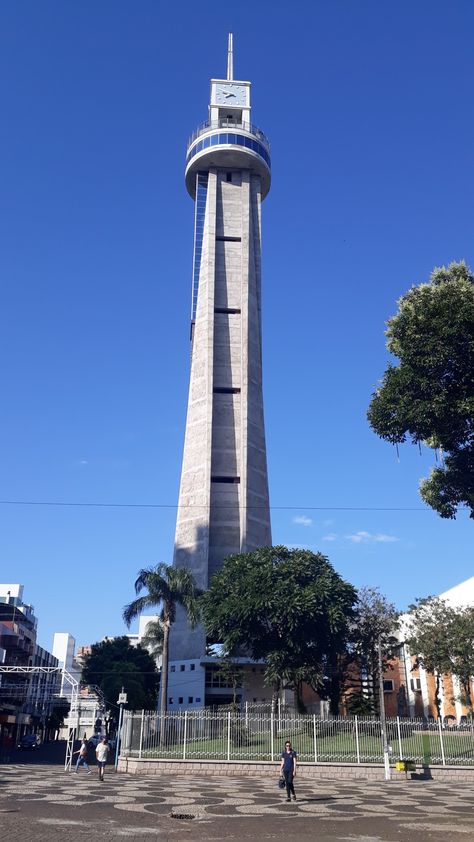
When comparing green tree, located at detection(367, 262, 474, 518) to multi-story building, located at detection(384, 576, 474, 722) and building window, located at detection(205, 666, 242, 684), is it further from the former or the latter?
multi-story building, located at detection(384, 576, 474, 722)

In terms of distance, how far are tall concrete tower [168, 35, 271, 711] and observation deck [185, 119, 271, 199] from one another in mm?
119

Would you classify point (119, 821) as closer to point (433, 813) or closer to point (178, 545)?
point (433, 813)

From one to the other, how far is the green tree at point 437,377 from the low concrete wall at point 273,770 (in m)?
12.9

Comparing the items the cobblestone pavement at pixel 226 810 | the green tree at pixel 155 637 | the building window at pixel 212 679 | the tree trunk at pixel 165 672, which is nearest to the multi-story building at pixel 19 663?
the green tree at pixel 155 637

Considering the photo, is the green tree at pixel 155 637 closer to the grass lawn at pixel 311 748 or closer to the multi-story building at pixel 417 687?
the multi-story building at pixel 417 687

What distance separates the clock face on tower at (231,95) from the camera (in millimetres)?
85062

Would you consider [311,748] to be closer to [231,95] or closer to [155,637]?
[155,637]

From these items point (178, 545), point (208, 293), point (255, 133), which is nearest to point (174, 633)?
point (178, 545)

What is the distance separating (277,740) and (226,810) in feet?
47.5

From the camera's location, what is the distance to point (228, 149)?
78500mm

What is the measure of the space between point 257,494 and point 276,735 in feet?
131

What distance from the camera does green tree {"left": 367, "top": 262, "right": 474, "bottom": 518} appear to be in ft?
79.2

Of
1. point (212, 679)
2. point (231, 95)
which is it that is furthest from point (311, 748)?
point (231, 95)

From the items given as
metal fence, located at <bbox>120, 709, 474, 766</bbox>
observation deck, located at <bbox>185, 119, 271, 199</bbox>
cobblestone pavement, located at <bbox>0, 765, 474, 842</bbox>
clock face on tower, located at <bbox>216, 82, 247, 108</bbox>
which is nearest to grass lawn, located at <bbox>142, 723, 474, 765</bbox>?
metal fence, located at <bbox>120, 709, 474, 766</bbox>
